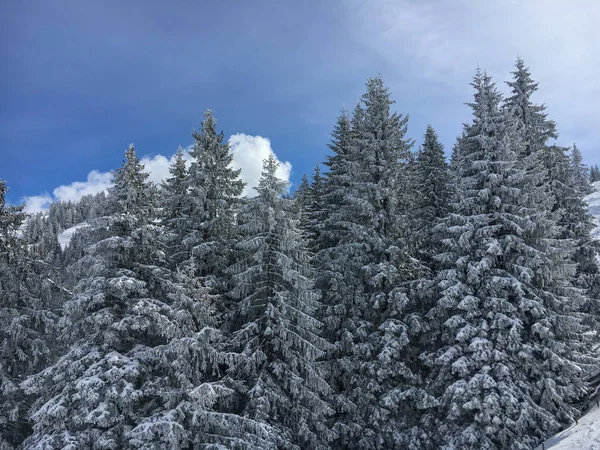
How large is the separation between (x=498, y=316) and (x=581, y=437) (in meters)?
5.51

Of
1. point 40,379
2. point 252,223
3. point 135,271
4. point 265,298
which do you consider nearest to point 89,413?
point 40,379

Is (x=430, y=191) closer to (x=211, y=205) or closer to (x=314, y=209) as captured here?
(x=314, y=209)

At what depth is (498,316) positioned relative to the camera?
17938mm

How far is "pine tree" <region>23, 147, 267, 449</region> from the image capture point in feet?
47.5

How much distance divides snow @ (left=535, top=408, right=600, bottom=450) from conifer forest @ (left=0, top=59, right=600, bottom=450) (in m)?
1.00

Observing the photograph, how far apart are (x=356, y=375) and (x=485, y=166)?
12.1 meters

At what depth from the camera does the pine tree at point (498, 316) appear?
1673cm

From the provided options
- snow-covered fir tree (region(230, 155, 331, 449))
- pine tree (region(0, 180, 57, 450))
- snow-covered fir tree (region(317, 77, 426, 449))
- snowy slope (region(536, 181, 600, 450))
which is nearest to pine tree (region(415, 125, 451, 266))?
snow-covered fir tree (region(317, 77, 426, 449))

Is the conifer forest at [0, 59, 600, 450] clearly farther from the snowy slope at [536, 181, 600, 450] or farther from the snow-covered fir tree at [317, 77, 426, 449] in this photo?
the snowy slope at [536, 181, 600, 450]

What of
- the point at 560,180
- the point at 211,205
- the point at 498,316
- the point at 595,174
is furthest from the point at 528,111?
the point at 595,174

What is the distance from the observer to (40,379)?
1645 cm

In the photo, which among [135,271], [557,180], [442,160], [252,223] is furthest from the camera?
[442,160]

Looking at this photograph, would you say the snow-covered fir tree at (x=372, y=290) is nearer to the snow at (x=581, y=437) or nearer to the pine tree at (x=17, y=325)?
the snow at (x=581, y=437)

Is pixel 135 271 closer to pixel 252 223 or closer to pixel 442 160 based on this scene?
pixel 252 223
